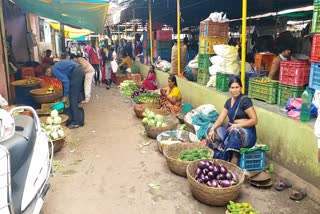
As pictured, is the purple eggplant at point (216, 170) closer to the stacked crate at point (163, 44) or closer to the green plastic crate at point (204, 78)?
the green plastic crate at point (204, 78)

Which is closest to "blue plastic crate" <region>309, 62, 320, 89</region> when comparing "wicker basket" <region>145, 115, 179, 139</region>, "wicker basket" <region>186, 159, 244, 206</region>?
"wicker basket" <region>186, 159, 244, 206</region>

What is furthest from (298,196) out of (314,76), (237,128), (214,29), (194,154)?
(214,29)

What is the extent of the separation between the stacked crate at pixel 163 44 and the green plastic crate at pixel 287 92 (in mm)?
7221

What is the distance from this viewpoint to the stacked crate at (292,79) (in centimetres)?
453

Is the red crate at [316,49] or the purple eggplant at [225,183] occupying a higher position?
the red crate at [316,49]

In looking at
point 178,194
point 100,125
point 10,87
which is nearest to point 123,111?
point 100,125

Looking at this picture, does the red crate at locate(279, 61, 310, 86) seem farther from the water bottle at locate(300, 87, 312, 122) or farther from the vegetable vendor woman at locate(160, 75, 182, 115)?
the vegetable vendor woman at locate(160, 75, 182, 115)

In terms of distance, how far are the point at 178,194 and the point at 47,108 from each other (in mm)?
4639

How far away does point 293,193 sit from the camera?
3.76 m

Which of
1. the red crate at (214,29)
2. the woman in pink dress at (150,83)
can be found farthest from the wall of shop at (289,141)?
the woman in pink dress at (150,83)

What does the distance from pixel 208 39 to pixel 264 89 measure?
7.30 feet

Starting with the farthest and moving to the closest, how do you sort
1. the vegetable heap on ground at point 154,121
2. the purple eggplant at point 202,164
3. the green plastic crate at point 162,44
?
the green plastic crate at point 162,44, the vegetable heap on ground at point 154,121, the purple eggplant at point 202,164

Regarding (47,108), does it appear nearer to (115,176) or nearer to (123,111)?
(123,111)

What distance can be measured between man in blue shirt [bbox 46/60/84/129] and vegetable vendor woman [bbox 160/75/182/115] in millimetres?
2079
